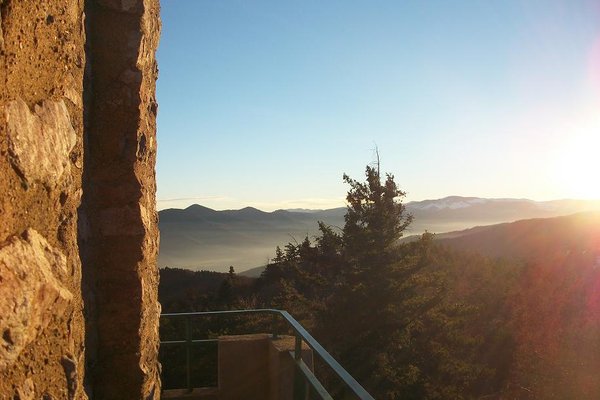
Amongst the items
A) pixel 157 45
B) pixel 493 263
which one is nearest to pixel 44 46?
pixel 157 45

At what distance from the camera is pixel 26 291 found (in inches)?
53.5

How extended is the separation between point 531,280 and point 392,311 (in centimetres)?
933

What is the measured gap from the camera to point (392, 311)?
17.3m

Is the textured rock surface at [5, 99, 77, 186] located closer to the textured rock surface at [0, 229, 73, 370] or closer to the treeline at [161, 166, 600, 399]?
the textured rock surface at [0, 229, 73, 370]

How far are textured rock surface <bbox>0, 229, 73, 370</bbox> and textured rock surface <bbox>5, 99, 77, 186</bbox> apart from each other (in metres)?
0.18

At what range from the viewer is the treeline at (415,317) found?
1664 centimetres

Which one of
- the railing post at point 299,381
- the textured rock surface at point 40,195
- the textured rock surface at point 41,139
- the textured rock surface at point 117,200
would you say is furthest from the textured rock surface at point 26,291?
the railing post at point 299,381

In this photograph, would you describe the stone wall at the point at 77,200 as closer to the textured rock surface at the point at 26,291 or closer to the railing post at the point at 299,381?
the textured rock surface at the point at 26,291

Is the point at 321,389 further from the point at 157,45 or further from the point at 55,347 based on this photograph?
the point at 157,45

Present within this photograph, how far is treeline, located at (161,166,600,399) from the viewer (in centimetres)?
1664

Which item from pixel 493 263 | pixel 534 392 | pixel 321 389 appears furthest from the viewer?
pixel 493 263

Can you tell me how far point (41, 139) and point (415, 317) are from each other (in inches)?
680

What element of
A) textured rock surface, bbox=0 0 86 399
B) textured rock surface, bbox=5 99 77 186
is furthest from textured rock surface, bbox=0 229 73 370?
textured rock surface, bbox=5 99 77 186

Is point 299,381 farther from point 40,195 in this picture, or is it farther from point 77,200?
point 40,195
